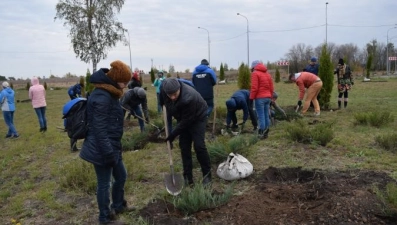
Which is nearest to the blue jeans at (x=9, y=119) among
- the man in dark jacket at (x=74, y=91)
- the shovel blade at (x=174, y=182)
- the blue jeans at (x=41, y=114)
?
the blue jeans at (x=41, y=114)

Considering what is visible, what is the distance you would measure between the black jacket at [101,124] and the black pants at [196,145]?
111cm

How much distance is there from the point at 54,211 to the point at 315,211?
9.92 ft

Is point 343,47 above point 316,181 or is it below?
above

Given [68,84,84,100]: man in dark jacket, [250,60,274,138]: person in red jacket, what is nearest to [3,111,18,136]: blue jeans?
[68,84,84,100]: man in dark jacket

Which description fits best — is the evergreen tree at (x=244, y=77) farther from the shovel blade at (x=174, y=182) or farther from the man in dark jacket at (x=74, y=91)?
the shovel blade at (x=174, y=182)

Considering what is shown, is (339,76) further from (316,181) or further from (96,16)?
(96,16)

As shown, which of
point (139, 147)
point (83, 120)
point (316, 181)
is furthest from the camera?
point (139, 147)

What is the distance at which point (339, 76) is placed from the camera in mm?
10797

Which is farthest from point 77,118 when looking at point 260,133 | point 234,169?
point 260,133

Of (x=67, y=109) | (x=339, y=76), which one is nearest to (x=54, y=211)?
(x=67, y=109)

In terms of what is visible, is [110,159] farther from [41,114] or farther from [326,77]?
[326,77]

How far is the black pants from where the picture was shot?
4436 millimetres

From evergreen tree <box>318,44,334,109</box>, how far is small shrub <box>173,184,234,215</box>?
857 centimetres

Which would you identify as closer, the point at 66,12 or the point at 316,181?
the point at 316,181
